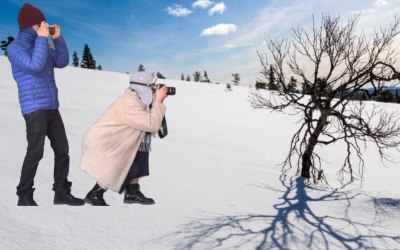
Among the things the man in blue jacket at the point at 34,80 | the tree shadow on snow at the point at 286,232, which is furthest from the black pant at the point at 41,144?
the tree shadow on snow at the point at 286,232

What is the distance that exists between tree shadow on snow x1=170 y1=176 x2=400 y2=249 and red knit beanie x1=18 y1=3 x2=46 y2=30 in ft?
8.46

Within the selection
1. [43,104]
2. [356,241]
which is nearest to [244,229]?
[356,241]

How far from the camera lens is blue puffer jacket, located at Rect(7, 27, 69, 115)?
2.87m

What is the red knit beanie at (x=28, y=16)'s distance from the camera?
2.98 m

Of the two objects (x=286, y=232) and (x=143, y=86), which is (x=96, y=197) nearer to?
(x=143, y=86)

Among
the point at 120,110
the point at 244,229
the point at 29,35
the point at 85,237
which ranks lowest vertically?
the point at 244,229

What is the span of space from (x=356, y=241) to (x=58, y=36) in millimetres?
4394

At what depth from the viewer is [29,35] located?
3020 millimetres

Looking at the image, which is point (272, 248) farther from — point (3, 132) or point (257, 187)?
point (3, 132)

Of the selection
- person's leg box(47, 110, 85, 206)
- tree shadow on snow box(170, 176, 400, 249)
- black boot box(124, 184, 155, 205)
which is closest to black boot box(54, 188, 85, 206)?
person's leg box(47, 110, 85, 206)

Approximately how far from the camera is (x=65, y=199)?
3.49 m

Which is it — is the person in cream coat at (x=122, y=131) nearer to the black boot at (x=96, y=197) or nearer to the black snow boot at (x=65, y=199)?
the black boot at (x=96, y=197)

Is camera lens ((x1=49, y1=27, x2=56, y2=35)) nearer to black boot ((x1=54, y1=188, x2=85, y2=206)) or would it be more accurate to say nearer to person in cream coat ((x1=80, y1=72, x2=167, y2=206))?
person in cream coat ((x1=80, y1=72, x2=167, y2=206))

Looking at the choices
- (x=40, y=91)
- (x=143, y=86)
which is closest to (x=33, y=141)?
(x=40, y=91)
